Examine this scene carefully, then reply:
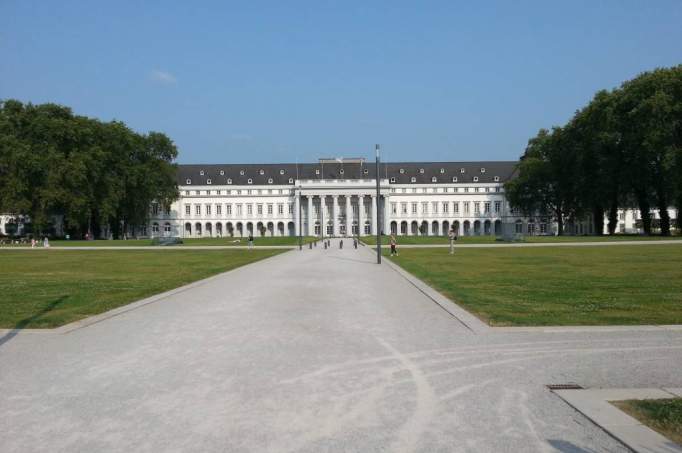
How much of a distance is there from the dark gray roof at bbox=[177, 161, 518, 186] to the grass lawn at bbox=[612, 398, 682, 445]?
130009 millimetres

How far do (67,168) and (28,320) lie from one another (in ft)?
193

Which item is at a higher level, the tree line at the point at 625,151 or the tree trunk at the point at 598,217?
the tree line at the point at 625,151

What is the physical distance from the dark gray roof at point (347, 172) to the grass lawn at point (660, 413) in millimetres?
130009

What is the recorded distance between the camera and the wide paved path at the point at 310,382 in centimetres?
470

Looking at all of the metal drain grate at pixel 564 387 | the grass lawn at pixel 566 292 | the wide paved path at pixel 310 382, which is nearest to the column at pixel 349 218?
the grass lawn at pixel 566 292

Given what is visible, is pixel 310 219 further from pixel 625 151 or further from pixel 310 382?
pixel 310 382

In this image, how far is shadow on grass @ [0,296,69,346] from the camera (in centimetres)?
913

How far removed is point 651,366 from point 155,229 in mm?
135956

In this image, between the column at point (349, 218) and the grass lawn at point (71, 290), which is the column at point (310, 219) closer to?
the column at point (349, 218)

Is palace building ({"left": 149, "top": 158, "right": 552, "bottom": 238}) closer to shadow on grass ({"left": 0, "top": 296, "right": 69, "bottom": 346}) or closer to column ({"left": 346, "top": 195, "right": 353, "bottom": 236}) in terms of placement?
column ({"left": 346, "top": 195, "right": 353, "bottom": 236})

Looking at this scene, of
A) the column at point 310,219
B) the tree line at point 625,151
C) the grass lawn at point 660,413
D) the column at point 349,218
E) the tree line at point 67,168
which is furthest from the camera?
the column at point 310,219

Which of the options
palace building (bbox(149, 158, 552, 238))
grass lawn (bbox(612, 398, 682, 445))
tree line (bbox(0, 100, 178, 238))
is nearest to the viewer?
grass lawn (bbox(612, 398, 682, 445))

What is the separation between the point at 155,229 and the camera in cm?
13450

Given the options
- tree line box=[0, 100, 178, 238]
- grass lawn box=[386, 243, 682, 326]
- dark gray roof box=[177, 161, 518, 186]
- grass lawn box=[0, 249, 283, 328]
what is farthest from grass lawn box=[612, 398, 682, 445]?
dark gray roof box=[177, 161, 518, 186]
